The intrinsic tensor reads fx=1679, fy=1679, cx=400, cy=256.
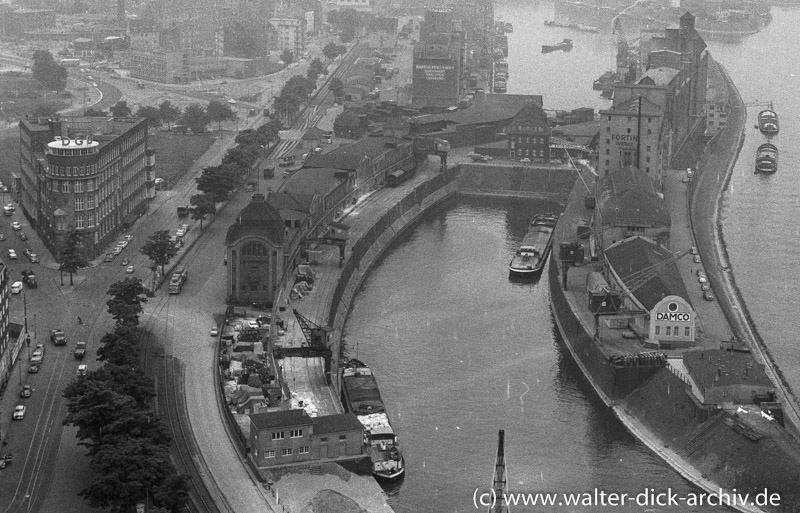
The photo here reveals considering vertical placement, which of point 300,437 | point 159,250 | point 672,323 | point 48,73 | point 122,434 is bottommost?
point 300,437

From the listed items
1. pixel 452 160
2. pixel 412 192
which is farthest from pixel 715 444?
pixel 452 160

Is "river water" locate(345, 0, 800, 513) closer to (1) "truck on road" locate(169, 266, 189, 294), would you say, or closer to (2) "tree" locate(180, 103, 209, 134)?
(1) "truck on road" locate(169, 266, 189, 294)

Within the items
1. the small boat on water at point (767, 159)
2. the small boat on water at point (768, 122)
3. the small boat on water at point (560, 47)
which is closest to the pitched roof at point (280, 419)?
the small boat on water at point (767, 159)

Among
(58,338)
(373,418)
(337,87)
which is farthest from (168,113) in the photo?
(373,418)

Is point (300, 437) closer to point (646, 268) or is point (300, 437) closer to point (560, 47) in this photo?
point (646, 268)

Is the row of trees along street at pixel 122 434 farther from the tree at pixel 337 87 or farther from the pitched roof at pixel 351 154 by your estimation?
the tree at pixel 337 87
